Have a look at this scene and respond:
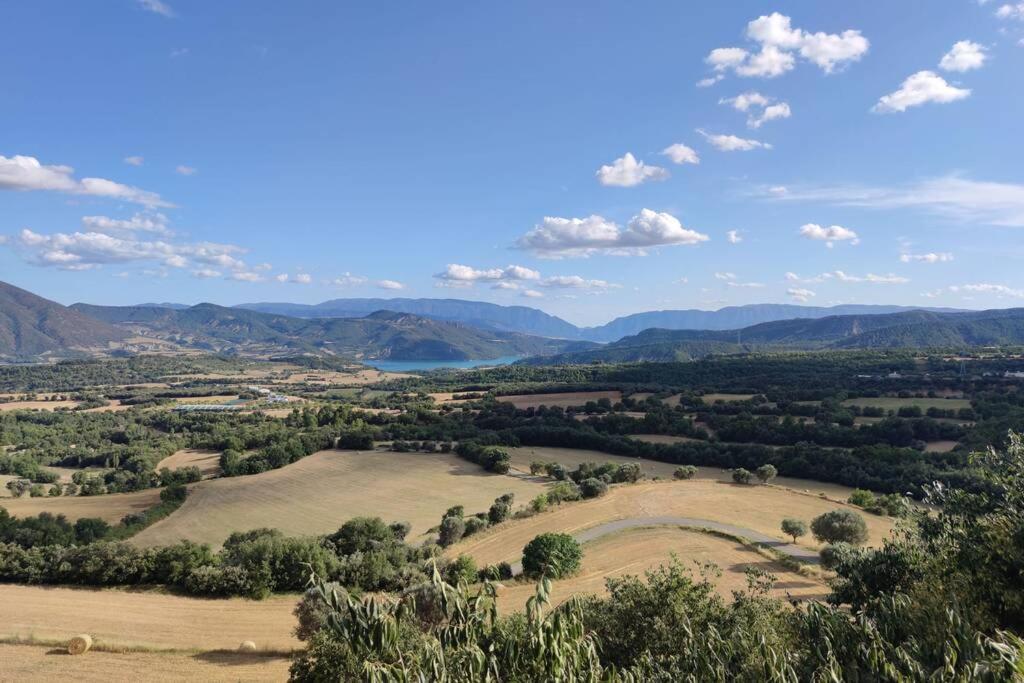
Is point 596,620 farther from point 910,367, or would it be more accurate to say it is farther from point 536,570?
point 910,367

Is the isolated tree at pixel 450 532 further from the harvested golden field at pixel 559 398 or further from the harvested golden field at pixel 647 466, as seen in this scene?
the harvested golden field at pixel 559 398

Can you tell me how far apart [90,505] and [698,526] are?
60753mm

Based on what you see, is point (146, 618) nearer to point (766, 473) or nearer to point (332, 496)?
point (332, 496)

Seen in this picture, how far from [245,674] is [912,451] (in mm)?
73184

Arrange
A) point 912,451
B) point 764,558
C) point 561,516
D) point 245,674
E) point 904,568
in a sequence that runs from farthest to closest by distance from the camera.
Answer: point 912,451 < point 561,516 < point 764,558 < point 245,674 < point 904,568

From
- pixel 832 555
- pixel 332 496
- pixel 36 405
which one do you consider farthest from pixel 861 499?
pixel 36 405

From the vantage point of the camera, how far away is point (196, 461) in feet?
262

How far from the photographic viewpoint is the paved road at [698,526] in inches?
1462

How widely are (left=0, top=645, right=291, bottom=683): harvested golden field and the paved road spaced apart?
1768 centimetres

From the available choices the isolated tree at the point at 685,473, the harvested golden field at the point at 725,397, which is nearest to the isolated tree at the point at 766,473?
the isolated tree at the point at 685,473

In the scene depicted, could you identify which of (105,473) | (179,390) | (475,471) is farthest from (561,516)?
(179,390)

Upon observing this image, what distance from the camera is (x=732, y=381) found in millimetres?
131000

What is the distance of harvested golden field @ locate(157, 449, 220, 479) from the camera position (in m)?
74.4

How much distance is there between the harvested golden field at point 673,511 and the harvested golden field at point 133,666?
59.7 feet
